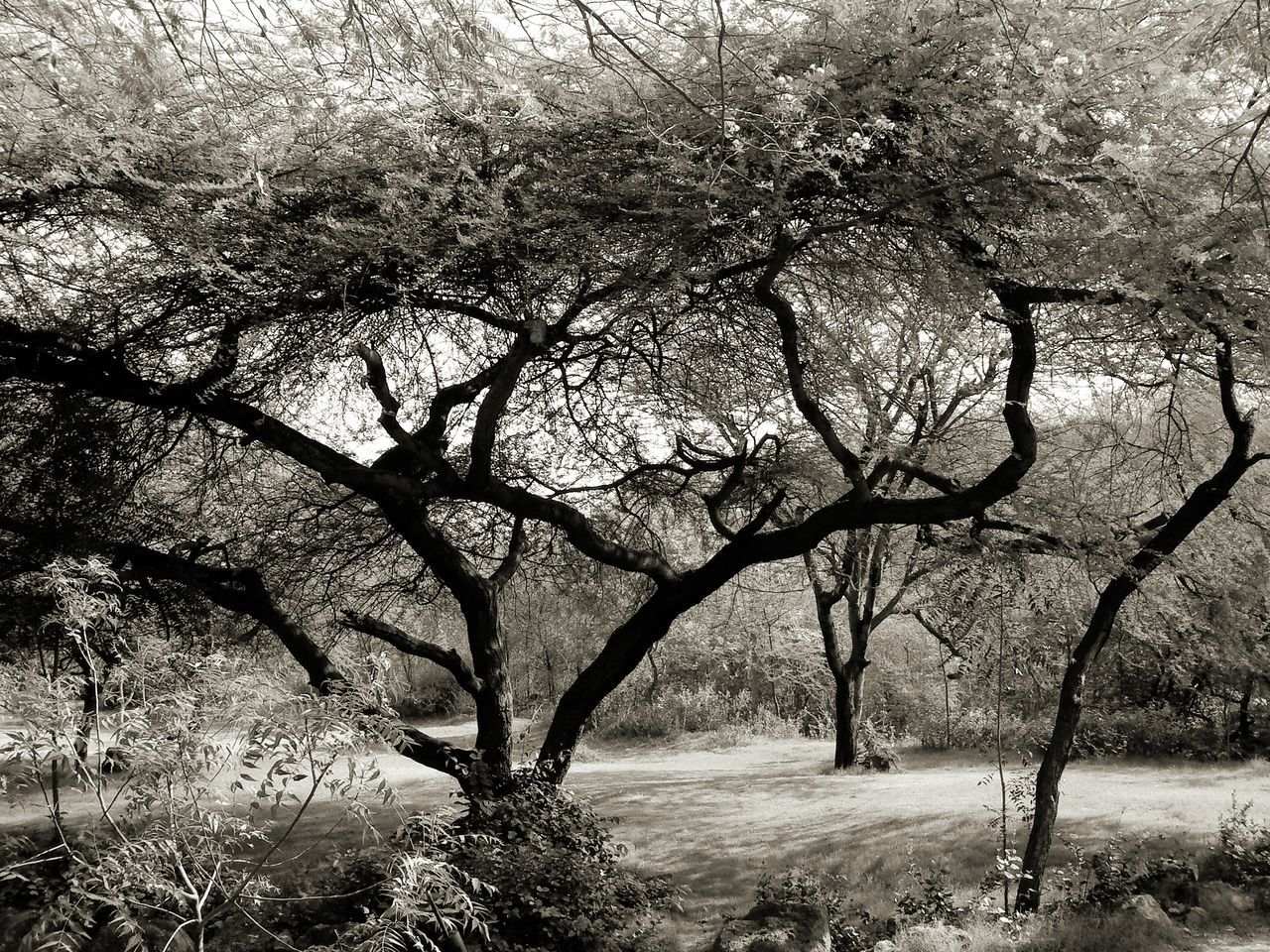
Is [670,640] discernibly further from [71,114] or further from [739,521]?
[71,114]

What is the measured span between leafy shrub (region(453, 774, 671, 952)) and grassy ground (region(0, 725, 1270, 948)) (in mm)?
754

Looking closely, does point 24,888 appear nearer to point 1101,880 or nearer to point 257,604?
point 257,604

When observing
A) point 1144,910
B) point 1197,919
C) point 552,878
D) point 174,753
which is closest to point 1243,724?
point 1197,919

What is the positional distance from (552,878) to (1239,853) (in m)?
6.24

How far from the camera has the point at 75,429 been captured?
27.4 ft

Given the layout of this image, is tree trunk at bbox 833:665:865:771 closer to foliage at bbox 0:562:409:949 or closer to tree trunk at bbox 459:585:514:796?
tree trunk at bbox 459:585:514:796

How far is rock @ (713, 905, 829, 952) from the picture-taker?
6684mm

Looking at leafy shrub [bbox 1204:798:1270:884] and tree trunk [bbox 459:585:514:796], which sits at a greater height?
tree trunk [bbox 459:585:514:796]

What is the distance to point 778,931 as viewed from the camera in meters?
6.81

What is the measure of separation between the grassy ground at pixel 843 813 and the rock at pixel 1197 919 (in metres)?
1.75

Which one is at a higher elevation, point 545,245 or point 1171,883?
point 545,245

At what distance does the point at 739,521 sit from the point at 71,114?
9.61m

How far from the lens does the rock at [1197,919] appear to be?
7660 millimetres

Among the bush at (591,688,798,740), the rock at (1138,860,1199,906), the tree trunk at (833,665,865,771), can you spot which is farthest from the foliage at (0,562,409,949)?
the bush at (591,688,798,740)
